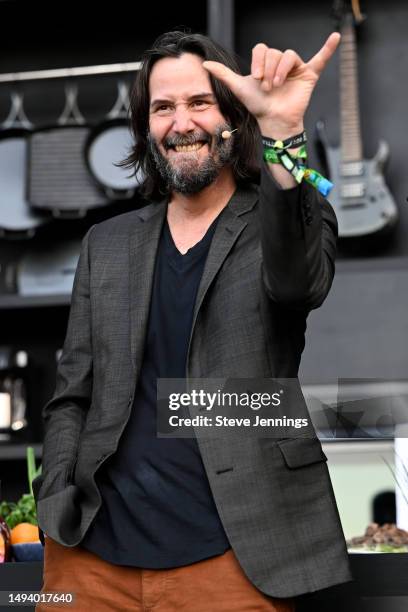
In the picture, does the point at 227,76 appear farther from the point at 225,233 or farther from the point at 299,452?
the point at 299,452

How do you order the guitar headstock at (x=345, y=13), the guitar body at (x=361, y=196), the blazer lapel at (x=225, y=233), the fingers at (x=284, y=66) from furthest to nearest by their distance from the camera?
the guitar headstock at (x=345, y=13) → the guitar body at (x=361, y=196) → the blazer lapel at (x=225, y=233) → the fingers at (x=284, y=66)

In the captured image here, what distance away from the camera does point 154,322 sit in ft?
4.21

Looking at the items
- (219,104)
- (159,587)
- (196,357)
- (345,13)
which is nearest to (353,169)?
(345,13)

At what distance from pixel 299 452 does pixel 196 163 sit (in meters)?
A: 0.37

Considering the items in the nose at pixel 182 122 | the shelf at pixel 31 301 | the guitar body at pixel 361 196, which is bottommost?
the shelf at pixel 31 301

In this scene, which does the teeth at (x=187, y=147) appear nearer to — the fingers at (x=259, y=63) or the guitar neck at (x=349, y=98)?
the fingers at (x=259, y=63)

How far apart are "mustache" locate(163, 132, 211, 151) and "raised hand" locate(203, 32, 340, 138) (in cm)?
20

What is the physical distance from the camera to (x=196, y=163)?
4.32 feet

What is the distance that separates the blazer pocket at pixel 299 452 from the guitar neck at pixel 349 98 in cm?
170

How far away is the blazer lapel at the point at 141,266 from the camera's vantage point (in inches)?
49.9

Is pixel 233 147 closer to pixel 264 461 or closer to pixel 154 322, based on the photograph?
pixel 154 322

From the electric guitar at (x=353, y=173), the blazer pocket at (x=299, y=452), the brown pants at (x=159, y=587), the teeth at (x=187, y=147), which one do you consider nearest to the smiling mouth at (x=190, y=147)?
the teeth at (x=187, y=147)

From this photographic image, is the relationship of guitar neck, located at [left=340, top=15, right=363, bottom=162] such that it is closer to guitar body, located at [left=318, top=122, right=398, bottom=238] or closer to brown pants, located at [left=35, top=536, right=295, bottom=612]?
guitar body, located at [left=318, top=122, right=398, bottom=238]

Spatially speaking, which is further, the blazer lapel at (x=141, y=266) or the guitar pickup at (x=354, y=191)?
the guitar pickup at (x=354, y=191)
